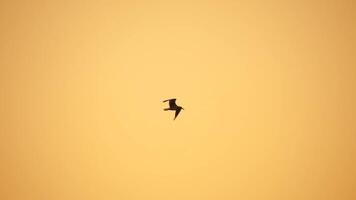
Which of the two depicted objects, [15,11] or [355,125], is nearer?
[15,11]

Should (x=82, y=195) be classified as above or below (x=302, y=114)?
below

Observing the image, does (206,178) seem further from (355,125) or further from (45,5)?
(45,5)

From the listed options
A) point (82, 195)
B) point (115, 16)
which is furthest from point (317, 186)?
point (115, 16)

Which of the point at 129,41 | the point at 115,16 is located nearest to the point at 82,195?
the point at 129,41

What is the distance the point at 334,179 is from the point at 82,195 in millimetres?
1667

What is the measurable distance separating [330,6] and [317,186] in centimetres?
120

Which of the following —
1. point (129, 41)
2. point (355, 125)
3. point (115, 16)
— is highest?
point (115, 16)

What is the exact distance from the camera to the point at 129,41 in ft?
6.71

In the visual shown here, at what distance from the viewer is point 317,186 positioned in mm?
2156

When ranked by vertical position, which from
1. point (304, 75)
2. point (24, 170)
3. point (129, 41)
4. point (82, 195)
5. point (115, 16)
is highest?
point (115, 16)

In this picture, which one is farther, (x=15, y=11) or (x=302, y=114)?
(x=302, y=114)

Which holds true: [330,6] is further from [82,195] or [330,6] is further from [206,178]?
[82,195]

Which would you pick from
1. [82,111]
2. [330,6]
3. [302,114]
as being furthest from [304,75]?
[82,111]

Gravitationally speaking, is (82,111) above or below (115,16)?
below
